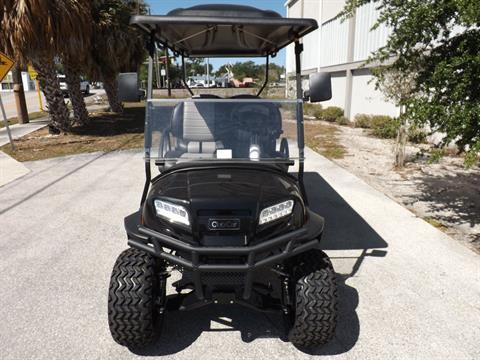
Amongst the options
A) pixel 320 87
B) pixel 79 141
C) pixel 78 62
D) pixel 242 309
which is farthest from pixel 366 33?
pixel 242 309

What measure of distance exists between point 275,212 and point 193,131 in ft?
3.59

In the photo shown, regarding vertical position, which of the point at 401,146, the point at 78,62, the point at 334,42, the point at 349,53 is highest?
the point at 334,42

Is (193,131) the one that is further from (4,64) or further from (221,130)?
(4,64)

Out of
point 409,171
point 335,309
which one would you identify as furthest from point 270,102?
point 409,171

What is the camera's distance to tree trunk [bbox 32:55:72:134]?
392 inches

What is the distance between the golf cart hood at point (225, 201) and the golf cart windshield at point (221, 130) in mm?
306

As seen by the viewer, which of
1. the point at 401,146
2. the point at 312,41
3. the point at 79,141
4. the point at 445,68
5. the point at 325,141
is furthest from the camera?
the point at 312,41

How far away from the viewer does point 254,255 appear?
2.03 metres

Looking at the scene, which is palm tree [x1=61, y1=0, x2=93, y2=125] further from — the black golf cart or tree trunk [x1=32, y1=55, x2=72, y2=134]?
the black golf cart

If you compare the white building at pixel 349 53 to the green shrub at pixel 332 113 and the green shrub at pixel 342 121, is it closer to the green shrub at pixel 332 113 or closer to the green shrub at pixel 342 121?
the green shrub at pixel 332 113

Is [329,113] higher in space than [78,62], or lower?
lower

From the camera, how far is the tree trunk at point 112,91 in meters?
14.9

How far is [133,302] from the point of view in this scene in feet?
7.02

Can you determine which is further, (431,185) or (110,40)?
(110,40)
